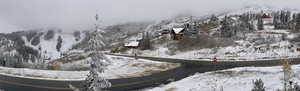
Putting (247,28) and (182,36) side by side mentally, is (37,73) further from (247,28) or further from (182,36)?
(247,28)

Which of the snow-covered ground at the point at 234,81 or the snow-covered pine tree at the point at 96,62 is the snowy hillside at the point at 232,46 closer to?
the snow-covered ground at the point at 234,81

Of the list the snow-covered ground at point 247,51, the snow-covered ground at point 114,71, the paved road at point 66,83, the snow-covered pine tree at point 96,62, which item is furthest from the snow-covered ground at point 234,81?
the snow-covered ground at point 247,51

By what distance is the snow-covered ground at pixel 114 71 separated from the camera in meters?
53.0

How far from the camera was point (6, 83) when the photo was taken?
47.4 metres

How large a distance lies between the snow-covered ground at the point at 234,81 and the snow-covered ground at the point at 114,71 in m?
13.9

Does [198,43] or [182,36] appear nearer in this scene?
[198,43]

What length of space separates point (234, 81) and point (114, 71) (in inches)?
1064

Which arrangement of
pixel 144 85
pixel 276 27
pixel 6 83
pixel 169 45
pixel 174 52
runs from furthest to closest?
pixel 276 27, pixel 169 45, pixel 174 52, pixel 6 83, pixel 144 85

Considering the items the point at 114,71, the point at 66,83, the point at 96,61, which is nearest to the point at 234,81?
the point at 66,83

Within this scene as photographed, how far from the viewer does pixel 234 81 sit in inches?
1453

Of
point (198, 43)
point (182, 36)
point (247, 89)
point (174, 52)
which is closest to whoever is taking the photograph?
point (247, 89)

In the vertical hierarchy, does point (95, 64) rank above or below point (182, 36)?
above

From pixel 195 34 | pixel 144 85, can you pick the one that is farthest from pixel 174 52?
pixel 144 85

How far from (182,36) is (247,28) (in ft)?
108
